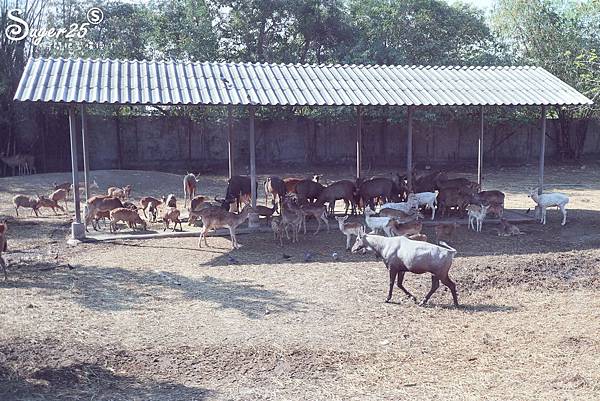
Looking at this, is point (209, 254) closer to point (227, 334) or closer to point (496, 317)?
point (227, 334)

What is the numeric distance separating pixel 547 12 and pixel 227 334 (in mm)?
25876

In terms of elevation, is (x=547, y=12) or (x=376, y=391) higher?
(x=547, y=12)

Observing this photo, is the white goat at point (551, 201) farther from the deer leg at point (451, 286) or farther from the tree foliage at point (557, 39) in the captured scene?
the tree foliage at point (557, 39)

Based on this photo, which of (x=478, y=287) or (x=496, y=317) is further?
(x=478, y=287)

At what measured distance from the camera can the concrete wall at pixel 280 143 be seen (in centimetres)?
2620

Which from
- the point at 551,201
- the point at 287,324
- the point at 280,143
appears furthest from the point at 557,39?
the point at 287,324

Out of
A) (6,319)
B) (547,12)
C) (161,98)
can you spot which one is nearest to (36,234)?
(161,98)

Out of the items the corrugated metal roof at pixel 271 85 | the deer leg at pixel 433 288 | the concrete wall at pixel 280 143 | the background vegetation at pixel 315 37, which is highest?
the background vegetation at pixel 315 37

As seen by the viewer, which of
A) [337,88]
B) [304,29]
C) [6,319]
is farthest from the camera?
[304,29]

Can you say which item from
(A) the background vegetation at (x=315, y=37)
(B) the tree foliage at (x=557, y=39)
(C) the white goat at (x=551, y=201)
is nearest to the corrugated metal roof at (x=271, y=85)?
(C) the white goat at (x=551, y=201)

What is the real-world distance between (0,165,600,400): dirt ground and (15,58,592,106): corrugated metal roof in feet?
9.57

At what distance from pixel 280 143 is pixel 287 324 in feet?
66.2

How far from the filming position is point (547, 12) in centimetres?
2825

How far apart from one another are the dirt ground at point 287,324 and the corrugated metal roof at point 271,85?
9.57 feet
